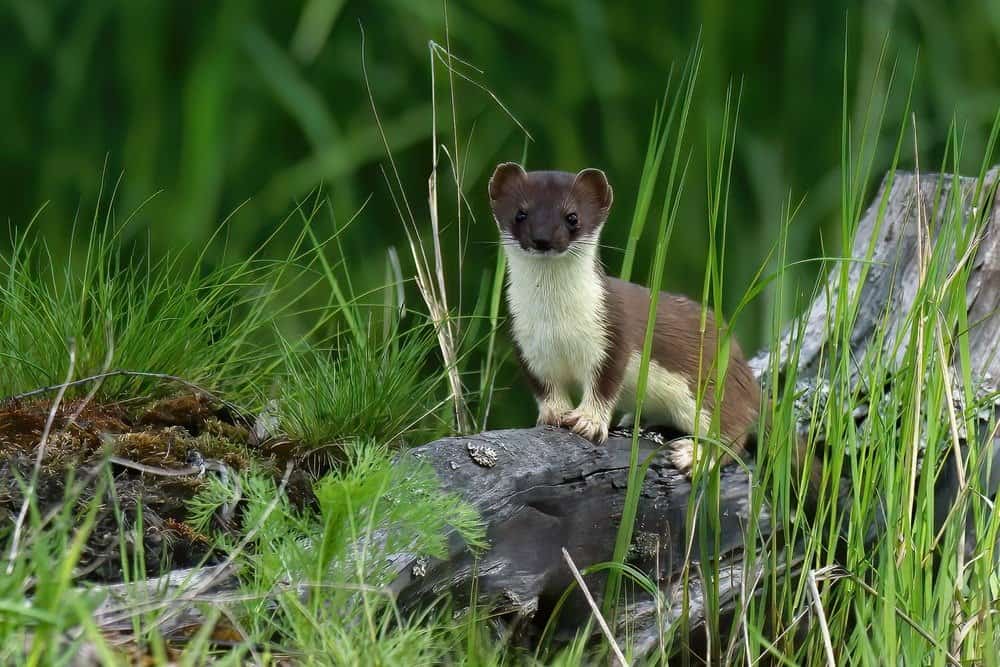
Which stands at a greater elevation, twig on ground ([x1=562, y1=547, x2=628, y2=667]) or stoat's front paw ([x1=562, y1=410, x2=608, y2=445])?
stoat's front paw ([x1=562, y1=410, x2=608, y2=445])

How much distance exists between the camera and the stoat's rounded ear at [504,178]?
10.4 ft

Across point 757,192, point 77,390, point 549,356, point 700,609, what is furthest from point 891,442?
point 757,192

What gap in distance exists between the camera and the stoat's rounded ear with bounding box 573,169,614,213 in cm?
316

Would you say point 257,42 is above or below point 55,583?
above

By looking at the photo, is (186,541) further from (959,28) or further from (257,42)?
(959,28)

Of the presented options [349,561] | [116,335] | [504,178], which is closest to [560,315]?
[504,178]

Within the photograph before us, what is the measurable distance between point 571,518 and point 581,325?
0.59 metres

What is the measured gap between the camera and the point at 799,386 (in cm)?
347

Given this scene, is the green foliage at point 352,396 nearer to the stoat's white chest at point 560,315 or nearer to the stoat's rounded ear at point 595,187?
the stoat's white chest at point 560,315

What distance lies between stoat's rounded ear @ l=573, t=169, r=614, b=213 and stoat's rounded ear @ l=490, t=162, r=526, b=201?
0.14 m

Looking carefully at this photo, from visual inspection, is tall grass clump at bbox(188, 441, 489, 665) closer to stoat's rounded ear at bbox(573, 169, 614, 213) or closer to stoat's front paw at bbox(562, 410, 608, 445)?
stoat's front paw at bbox(562, 410, 608, 445)

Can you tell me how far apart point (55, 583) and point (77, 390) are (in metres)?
1.37

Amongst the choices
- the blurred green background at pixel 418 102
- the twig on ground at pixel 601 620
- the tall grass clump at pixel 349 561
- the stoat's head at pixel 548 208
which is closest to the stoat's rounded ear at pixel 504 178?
the stoat's head at pixel 548 208

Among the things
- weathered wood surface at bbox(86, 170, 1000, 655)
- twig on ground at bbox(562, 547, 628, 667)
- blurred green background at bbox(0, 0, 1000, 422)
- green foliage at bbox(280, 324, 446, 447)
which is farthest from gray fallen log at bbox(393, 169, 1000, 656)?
blurred green background at bbox(0, 0, 1000, 422)
